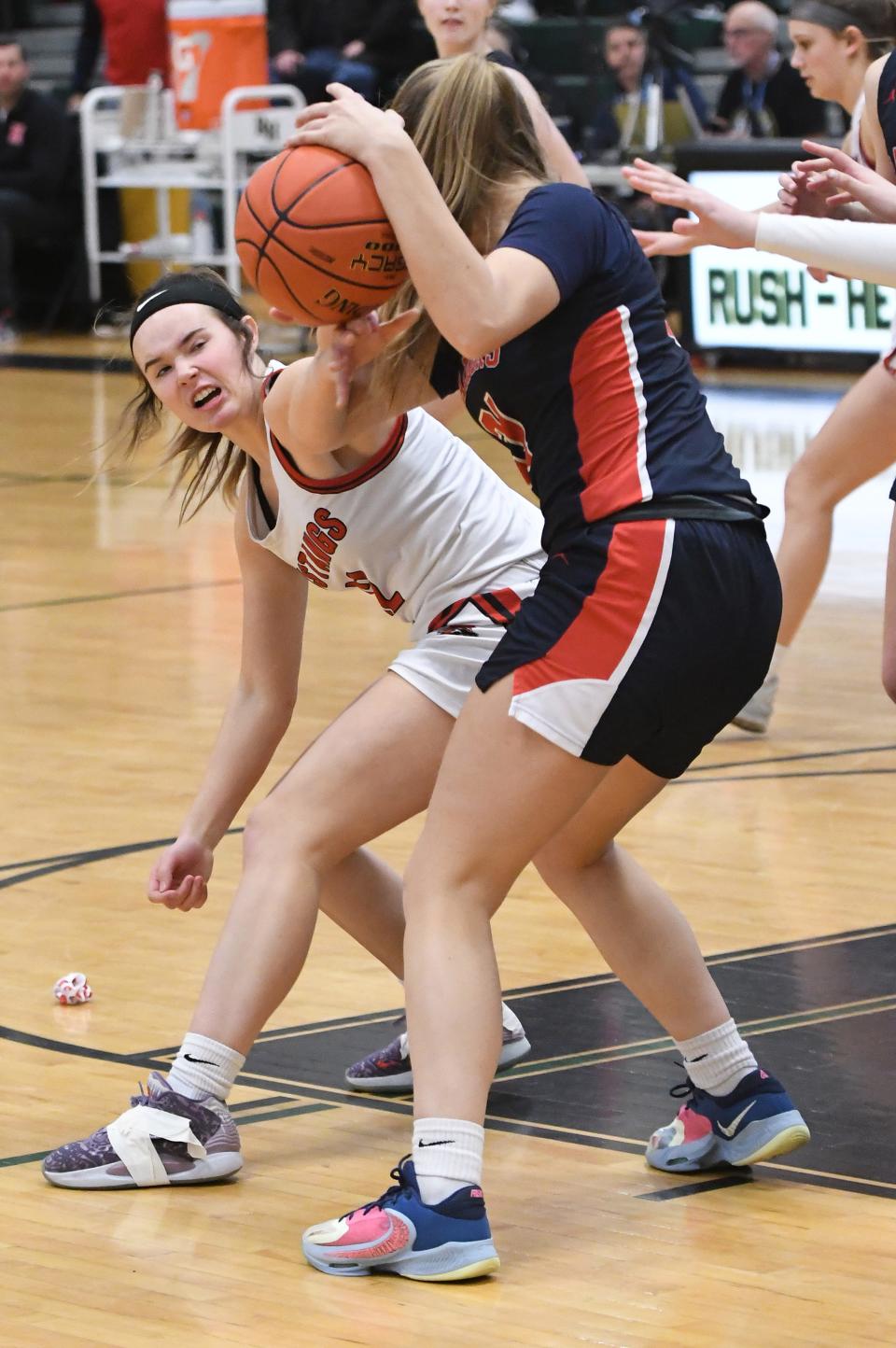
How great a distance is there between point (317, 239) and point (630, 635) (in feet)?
2.07

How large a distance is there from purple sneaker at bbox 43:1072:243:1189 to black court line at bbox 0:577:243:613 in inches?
184

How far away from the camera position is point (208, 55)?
50.5 ft

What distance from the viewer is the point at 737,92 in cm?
1437

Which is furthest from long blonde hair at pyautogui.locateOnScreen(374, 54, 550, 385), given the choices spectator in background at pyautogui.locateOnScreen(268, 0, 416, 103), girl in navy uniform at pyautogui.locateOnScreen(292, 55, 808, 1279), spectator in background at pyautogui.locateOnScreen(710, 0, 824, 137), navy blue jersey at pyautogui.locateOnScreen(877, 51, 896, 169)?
spectator in background at pyautogui.locateOnScreen(268, 0, 416, 103)

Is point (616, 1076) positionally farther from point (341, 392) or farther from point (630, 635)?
point (341, 392)

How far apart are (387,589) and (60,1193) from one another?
3.33 ft

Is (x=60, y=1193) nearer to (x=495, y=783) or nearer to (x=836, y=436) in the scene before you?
(x=495, y=783)

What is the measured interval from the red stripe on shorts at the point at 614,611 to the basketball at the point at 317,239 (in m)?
0.45

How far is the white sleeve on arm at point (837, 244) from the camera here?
346cm

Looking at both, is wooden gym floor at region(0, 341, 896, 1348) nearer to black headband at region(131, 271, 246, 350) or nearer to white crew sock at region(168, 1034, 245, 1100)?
white crew sock at region(168, 1034, 245, 1100)

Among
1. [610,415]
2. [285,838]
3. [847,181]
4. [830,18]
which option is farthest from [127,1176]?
[830,18]

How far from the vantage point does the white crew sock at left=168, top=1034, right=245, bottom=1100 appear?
3.42 metres

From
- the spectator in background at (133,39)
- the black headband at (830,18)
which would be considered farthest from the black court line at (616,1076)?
the spectator in background at (133,39)

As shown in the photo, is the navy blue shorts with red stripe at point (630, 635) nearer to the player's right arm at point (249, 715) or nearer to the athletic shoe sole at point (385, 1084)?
the player's right arm at point (249, 715)
